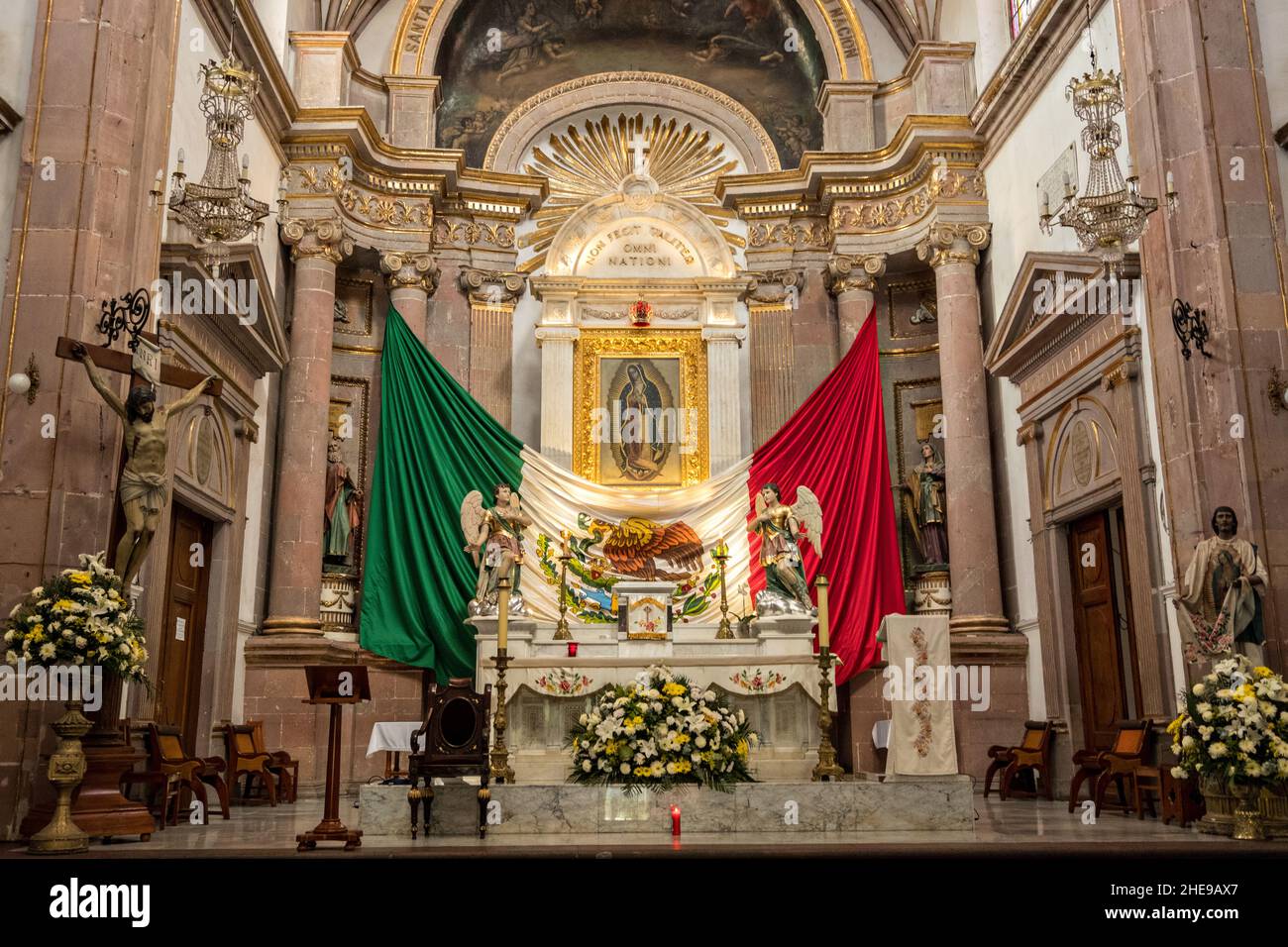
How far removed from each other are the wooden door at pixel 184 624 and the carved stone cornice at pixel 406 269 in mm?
4365

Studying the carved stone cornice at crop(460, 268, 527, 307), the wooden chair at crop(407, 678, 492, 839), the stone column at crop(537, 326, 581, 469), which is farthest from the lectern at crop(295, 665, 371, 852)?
the carved stone cornice at crop(460, 268, 527, 307)

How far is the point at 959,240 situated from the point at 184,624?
9788mm

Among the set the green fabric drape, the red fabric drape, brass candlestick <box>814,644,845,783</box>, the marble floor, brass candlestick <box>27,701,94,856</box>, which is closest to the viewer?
the marble floor

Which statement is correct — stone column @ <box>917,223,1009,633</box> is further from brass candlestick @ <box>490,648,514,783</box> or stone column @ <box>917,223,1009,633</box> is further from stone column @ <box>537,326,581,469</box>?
brass candlestick @ <box>490,648,514,783</box>

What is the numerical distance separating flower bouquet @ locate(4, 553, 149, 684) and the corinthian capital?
27.8 ft

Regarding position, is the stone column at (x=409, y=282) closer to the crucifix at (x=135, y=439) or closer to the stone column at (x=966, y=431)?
the stone column at (x=966, y=431)

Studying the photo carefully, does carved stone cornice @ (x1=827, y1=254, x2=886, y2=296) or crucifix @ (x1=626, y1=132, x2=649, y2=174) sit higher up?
crucifix @ (x1=626, y1=132, x2=649, y2=174)

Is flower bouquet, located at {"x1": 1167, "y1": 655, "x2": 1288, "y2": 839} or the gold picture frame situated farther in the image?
the gold picture frame

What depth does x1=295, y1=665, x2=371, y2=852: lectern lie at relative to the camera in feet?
22.8

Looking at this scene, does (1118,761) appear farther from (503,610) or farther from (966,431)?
(503,610)

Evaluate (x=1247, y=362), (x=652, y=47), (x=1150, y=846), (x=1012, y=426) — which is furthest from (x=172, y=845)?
(x=652, y=47)

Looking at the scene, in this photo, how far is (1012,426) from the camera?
1366cm
